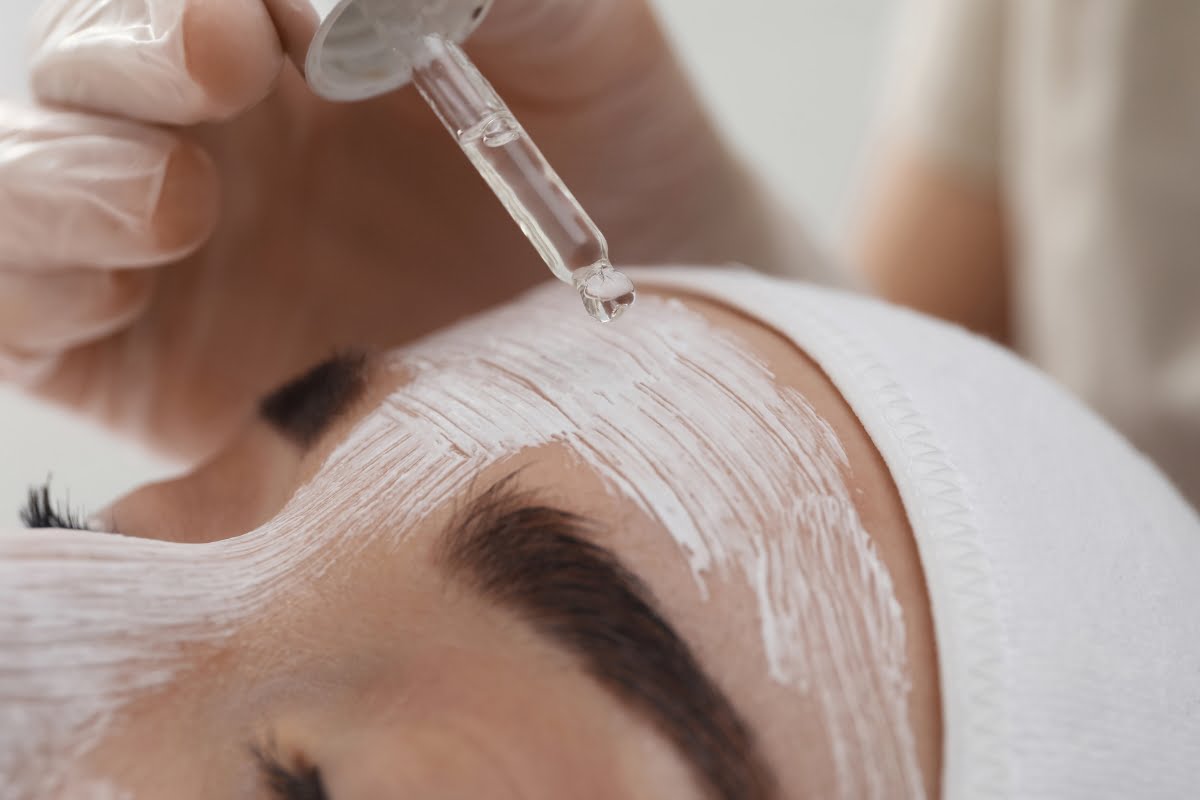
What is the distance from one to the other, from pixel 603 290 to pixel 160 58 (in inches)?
10.3

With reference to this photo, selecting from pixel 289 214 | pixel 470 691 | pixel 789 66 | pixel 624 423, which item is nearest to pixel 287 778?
pixel 470 691

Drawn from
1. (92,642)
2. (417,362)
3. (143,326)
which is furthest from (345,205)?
(92,642)

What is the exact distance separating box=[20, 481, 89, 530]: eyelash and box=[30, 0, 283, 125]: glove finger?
0.21 metres

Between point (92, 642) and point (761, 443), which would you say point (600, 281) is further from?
point (92, 642)

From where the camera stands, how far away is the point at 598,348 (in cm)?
53

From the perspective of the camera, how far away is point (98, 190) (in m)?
0.59

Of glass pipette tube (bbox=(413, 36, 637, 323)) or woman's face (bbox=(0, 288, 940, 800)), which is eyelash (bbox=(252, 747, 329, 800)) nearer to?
woman's face (bbox=(0, 288, 940, 800))

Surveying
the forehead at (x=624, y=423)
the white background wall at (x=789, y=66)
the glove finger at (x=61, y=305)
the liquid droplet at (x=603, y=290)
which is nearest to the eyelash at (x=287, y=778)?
the forehead at (x=624, y=423)

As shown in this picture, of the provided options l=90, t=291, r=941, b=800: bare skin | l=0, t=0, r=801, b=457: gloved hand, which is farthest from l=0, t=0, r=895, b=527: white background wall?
l=90, t=291, r=941, b=800: bare skin

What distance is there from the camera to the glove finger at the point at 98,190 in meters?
0.60

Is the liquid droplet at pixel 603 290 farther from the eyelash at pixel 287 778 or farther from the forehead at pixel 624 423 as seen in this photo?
the eyelash at pixel 287 778

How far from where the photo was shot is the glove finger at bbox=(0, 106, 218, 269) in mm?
596

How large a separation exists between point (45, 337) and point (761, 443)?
49 centimetres

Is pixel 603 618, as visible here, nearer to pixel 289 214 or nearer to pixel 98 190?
pixel 98 190
